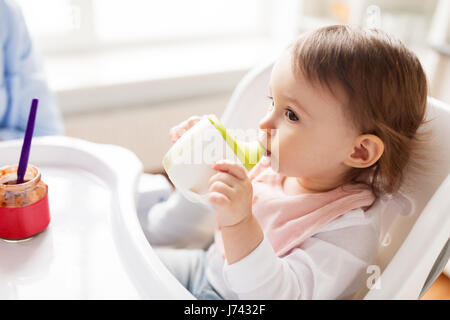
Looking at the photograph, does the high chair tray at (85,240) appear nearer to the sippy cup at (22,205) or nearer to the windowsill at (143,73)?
the sippy cup at (22,205)

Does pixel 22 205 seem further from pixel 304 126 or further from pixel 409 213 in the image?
pixel 409 213

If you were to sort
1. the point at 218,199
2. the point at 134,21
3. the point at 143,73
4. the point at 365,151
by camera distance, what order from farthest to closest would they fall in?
the point at 134,21 < the point at 143,73 < the point at 365,151 < the point at 218,199

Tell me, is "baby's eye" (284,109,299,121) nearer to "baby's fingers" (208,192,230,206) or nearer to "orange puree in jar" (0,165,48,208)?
"baby's fingers" (208,192,230,206)

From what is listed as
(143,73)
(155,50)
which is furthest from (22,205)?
(155,50)

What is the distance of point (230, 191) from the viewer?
561 mm

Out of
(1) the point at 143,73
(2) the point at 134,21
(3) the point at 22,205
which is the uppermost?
(3) the point at 22,205

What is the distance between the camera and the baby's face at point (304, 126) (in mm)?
611

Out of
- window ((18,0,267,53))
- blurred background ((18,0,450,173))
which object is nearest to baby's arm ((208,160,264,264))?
blurred background ((18,0,450,173))

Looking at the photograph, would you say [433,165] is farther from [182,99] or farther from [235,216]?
[182,99]

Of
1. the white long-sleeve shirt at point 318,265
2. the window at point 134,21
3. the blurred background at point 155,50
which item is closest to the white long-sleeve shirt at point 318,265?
the white long-sleeve shirt at point 318,265

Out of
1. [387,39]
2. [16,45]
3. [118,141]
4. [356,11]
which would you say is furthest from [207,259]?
[356,11]

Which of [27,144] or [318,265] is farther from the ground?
[27,144]

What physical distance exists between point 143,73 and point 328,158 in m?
1.20
